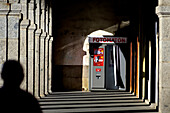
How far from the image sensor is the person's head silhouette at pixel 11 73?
6066 mm

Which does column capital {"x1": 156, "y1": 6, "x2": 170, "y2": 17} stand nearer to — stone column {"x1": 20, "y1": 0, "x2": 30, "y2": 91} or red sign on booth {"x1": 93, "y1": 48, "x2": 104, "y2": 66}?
stone column {"x1": 20, "y1": 0, "x2": 30, "y2": 91}

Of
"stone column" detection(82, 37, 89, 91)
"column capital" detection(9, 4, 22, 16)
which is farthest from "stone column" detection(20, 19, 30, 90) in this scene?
"stone column" detection(82, 37, 89, 91)

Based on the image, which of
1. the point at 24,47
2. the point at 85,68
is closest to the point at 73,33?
the point at 85,68

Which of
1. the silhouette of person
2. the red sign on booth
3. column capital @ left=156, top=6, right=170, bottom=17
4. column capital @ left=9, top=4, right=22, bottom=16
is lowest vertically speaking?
the silhouette of person

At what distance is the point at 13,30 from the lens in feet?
19.8

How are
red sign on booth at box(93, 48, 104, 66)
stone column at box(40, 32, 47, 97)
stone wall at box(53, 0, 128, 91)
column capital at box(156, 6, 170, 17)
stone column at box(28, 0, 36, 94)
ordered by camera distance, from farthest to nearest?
stone wall at box(53, 0, 128, 91) → red sign on booth at box(93, 48, 104, 66) → stone column at box(40, 32, 47, 97) → stone column at box(28, 0, 36, 94) → column capital at box(156, 6, 170, 17)

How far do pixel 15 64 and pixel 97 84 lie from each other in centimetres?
849

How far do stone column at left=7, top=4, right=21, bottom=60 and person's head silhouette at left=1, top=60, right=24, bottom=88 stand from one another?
13 centimetres

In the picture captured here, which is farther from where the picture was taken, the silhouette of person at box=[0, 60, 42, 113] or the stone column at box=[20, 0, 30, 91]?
the stone column at box=[20, 0, 30, 91]

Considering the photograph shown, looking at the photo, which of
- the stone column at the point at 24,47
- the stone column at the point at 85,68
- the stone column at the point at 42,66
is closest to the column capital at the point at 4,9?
the stone column at the point at 24,47

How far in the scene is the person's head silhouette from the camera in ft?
19.9

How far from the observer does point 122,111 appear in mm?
7910

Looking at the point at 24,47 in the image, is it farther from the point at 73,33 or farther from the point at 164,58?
the point at 73,33

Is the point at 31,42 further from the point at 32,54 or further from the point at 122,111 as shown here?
the point at 122,111
